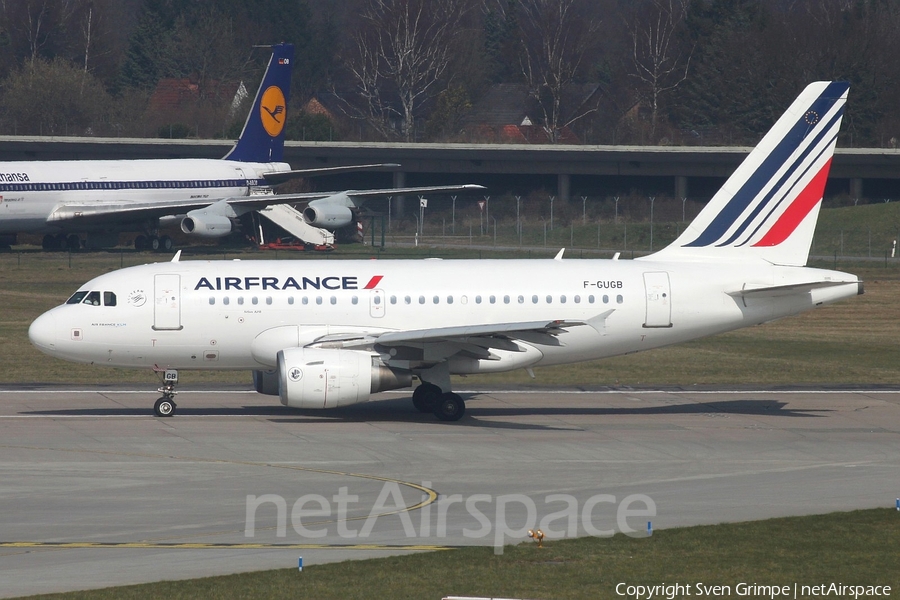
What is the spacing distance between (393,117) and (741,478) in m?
120

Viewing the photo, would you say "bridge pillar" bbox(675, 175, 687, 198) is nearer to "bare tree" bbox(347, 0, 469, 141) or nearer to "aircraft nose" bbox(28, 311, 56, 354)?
"bare tree" bbox(347, 0, 469, 141)

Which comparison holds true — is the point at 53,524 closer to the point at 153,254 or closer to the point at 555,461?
the point at 555,461

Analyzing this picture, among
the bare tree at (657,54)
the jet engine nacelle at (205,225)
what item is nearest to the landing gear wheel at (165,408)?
the jet engine nacelle at (205,225)

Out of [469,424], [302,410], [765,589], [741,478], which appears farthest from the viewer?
[302,410]

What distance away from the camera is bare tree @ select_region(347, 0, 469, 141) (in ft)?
415

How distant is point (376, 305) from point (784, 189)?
1086cm

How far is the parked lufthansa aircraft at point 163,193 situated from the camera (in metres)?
73.7

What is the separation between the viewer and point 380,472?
23891 millimetres

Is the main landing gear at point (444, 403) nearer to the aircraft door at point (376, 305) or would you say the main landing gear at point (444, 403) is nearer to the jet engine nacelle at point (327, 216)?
the aircraft door at point (376, 305)

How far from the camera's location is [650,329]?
30.8 meters

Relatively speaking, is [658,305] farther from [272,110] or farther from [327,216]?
Answer: [272,110]

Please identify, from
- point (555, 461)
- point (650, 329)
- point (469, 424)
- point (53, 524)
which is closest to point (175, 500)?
point (53, 524)

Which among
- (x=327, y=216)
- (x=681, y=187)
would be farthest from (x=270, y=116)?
(x=681, y=187)

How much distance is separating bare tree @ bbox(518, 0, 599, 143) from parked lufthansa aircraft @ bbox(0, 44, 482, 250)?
50.5 meters
